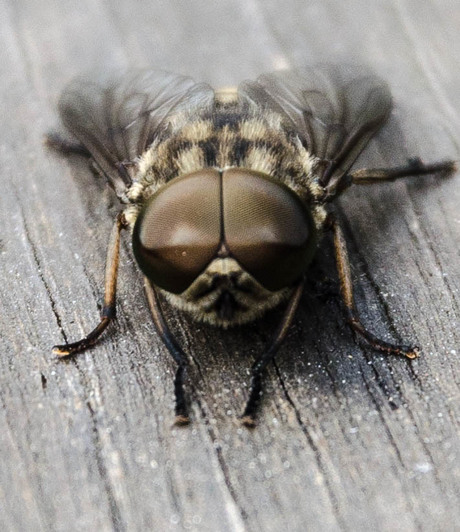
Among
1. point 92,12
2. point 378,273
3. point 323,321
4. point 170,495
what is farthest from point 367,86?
point 170,495

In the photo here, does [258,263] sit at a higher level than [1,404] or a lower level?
higher

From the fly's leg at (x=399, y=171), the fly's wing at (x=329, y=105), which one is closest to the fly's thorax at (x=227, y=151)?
the fly's wing at (x=329, y=105)

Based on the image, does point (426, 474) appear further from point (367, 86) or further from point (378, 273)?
point (367, 86)

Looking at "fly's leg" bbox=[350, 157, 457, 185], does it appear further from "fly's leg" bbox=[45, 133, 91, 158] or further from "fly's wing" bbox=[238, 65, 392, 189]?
"fly's leg" bbox=[45, 133, 91, 158]

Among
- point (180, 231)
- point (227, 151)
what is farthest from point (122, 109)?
point (180, 231)

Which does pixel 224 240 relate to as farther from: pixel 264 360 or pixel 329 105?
pixel 329 105

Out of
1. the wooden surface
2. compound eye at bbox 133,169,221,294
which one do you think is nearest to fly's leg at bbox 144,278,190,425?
the wooden surface

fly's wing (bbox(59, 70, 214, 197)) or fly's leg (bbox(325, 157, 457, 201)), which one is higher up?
fly's wing (bbox(59, 70, 214, 197))
